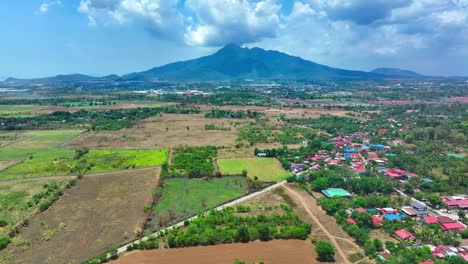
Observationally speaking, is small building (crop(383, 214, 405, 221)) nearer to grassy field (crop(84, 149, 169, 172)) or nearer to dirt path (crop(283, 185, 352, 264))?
dirt path (crop(283, 185, 352, 264))

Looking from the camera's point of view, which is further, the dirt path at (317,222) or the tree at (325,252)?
the dirt path at (317,222)

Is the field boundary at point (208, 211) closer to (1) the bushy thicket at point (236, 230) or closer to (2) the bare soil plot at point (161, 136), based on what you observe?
(1) the bushy thicket at point (236, 230)

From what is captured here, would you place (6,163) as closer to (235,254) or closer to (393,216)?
(235,254)

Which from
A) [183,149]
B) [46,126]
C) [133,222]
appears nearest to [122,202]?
[133,222]

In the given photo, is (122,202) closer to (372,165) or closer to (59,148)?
(59,148)

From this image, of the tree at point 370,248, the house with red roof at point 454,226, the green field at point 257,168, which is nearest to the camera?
the tree at point 370,248

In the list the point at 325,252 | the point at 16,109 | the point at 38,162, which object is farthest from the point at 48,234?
the point at 16,109

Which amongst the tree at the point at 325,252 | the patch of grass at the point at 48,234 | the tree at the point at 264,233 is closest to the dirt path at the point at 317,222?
the tree at the point at 325,252
